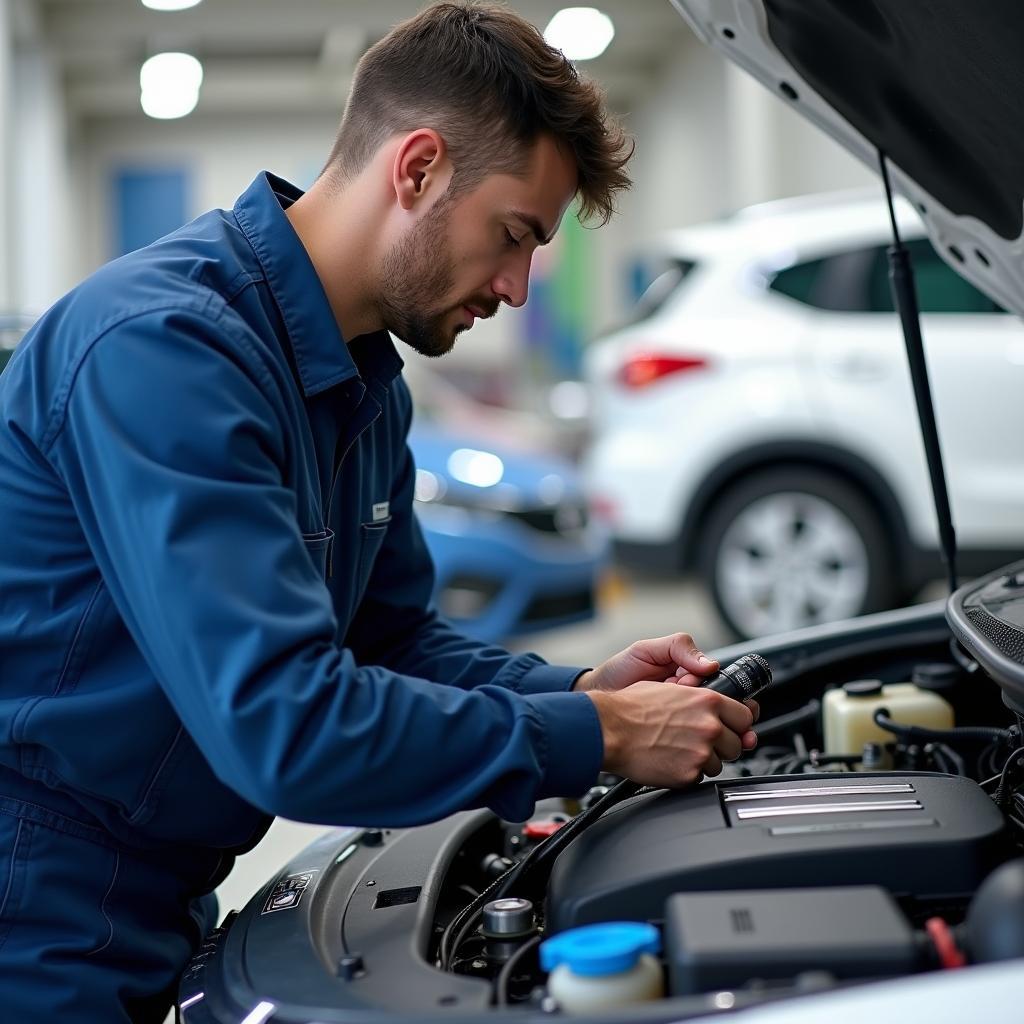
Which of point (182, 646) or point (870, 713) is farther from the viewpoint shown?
point (870, 713)

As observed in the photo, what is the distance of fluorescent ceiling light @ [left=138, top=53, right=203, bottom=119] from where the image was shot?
9.98 m

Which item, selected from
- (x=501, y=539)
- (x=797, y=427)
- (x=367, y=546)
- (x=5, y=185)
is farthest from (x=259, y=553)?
(x=5, y=185)

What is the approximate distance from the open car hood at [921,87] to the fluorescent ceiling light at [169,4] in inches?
318

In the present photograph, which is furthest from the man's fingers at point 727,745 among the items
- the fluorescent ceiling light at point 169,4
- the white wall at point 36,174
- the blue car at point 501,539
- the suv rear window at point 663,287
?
the white wall at point 36,174

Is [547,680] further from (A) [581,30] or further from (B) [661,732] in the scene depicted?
(A) [581,30]

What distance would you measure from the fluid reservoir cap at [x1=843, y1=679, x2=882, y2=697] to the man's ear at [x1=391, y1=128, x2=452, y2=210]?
0.80 metres

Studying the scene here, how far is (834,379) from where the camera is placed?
4762mm

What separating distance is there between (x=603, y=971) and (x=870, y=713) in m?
0.80

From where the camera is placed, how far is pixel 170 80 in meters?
10.3

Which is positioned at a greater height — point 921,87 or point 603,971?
point 921,87

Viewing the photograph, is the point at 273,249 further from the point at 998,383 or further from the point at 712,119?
the point at 712,119

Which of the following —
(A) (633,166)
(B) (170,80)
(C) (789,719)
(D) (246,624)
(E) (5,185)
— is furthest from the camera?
(A) (633,166)

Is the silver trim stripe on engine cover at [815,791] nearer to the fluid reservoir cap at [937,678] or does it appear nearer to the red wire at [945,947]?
the red wire at [945,947]

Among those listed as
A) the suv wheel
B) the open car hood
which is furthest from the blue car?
the open car hood
